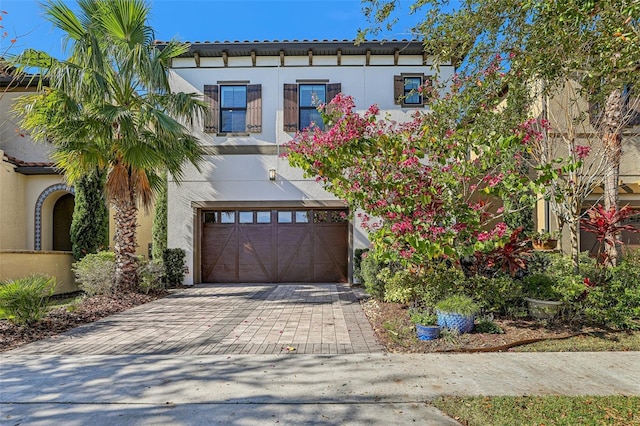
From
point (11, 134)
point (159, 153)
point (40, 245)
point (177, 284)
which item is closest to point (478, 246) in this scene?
point (159, 153)

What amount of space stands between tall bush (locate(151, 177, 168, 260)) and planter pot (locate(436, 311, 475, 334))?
8829 mm

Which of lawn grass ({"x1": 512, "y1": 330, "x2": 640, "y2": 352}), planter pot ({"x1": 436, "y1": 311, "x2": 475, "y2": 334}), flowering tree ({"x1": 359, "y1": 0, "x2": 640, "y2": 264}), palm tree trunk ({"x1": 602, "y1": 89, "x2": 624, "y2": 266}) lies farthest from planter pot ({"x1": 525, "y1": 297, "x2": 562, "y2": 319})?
flowering tree ({"x1": 359, "y1": 0, "x2": 640, "y2": 264})

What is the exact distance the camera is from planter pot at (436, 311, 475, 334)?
5.60 m

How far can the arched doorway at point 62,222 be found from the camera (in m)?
13.3

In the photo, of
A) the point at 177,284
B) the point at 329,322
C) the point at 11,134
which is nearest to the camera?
the point at 329,322

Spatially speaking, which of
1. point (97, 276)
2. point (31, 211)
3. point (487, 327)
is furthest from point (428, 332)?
point (31, 211)

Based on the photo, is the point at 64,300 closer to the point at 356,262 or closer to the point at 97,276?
the point at 97,276

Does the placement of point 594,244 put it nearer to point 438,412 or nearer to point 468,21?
point 468,21

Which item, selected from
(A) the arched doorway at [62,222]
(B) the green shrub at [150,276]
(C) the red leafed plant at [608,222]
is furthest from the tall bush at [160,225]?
(C) the red leafed plant at [608,222]

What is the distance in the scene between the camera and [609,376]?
4.27 metres

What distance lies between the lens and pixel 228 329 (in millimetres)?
6348

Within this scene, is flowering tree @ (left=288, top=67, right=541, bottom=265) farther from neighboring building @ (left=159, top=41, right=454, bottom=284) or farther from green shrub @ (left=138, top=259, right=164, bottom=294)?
green shrub @ (left=138, top=259, right=164, bottom=294)

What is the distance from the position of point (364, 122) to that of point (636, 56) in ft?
12.0

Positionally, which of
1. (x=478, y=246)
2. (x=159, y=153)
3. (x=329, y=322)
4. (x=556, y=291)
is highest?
(x=159, y=153)
